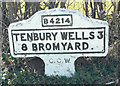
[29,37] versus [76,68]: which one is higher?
[29,37]

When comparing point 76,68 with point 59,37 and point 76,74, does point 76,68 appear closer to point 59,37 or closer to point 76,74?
point 76,74

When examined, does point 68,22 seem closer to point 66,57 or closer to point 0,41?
point 66,57

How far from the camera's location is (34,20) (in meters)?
2.87

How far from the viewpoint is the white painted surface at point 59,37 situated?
2816 mm

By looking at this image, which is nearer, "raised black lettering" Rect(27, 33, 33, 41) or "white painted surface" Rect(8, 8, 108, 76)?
"white painted surface" Rect(8, 8, 108, 76)

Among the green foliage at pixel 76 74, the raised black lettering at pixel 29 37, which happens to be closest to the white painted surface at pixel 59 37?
the raised black lettering at pixel 29 37

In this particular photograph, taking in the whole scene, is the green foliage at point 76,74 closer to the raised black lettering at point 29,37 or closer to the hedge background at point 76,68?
the hedge background at point 76,68

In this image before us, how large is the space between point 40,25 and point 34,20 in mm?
120

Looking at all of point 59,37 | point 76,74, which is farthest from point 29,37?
point 76,74

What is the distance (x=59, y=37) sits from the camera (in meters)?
2.91

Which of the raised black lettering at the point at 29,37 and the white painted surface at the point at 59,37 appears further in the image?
the raised black lettering at the point at 29,37

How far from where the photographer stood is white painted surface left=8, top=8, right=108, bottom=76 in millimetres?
2816

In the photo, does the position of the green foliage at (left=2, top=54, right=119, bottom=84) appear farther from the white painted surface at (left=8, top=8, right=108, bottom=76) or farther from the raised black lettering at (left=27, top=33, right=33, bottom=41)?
the raised black lettering at (left=27, top=33, right=33, bottom=41)

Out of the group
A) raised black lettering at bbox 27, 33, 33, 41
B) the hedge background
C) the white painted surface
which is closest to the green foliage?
the hedge background
